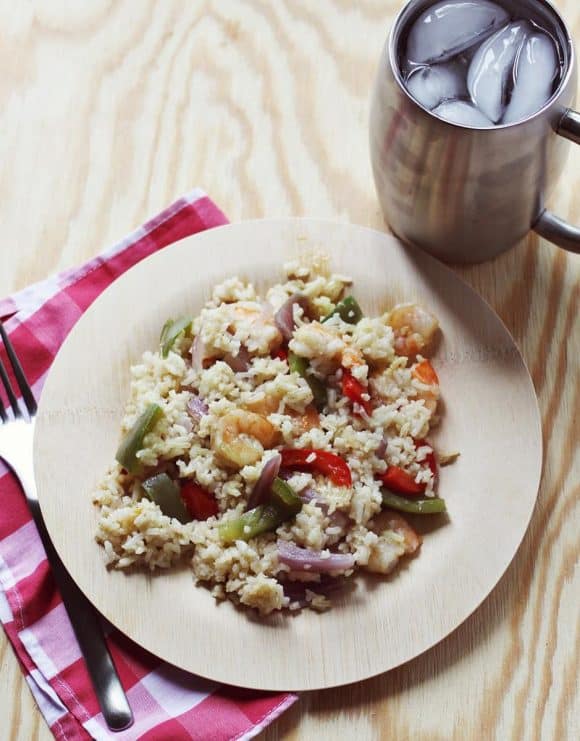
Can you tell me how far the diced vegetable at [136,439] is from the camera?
1817 millimetres

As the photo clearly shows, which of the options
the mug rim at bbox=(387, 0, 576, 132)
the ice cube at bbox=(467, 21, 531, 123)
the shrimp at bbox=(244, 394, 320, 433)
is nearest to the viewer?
the mug rim at bbox=(387, 0, 576, 132)

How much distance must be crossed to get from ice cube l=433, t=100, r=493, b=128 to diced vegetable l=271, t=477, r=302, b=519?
73 cm

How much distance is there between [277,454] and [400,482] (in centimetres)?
25

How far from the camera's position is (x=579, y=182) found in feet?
7.19

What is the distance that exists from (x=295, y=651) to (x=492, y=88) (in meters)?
1.10

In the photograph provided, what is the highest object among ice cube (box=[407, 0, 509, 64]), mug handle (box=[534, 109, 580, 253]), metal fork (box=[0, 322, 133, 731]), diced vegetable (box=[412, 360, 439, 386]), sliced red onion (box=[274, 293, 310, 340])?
ice cube (box=[407, 0, 509, 64])

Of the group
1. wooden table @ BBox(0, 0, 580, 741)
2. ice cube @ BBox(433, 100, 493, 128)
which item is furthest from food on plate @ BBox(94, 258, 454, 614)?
ice cube @ BBox(433, 100, 493, 128)

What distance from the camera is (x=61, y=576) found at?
1.89 m

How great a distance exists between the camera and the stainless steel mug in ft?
5.51

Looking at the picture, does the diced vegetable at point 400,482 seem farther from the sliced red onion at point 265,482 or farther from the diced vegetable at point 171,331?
the diced vegetable at point 171,331

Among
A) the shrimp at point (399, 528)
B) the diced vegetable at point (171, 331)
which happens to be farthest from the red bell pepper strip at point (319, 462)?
the diced vegetable at point (171, 331)

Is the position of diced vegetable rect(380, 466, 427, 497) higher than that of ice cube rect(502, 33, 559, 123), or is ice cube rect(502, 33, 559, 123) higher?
ice cube rect(502, 33, 559, 123)

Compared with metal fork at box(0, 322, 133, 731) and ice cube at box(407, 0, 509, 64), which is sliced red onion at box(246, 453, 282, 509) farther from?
ice cube at box(407, 0, 509, 64)

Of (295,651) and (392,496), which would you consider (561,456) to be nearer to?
(392,496)
